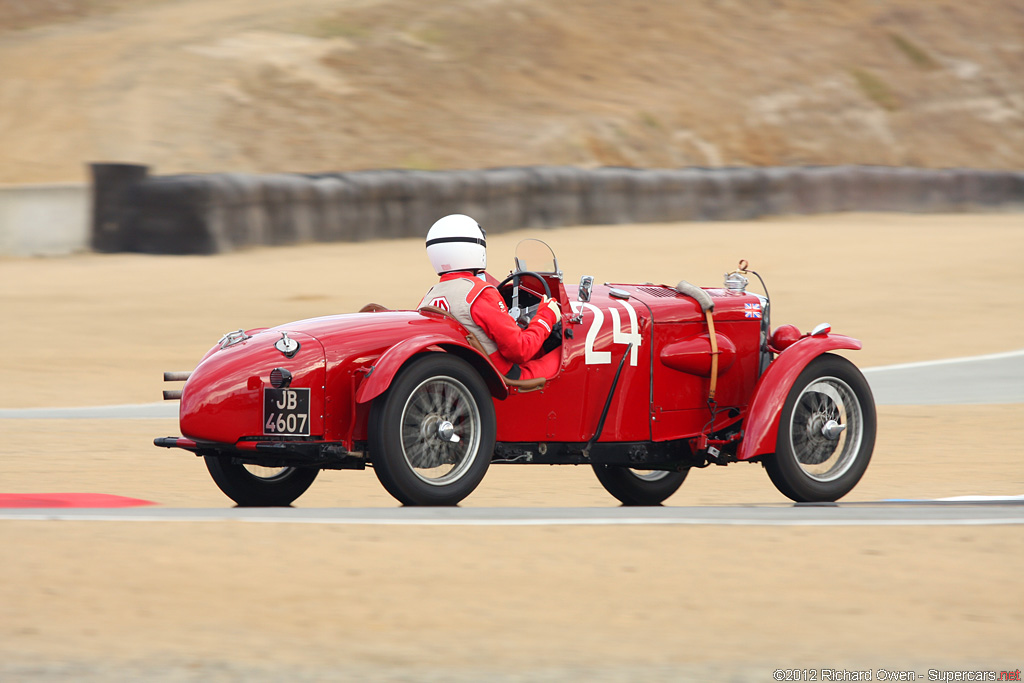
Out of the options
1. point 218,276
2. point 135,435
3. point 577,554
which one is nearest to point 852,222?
point 218,276

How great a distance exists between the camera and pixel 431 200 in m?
23.9

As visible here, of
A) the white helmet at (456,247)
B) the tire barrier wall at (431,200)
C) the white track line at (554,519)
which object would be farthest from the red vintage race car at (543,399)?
the tire barrier wall at (431,200)

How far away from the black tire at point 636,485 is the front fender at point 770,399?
3.40 ft

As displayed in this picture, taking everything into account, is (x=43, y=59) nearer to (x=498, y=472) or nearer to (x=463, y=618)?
(x=498, y=472)

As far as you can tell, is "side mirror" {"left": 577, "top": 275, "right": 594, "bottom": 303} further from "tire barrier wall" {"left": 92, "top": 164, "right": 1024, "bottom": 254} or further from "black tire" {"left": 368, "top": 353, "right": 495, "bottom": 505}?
"tire barrier wall" {"left": 92, "top": 164, "right": 1024, "bottom": 254}

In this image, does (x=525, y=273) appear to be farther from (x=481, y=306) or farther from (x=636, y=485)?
(x=636, y=485)

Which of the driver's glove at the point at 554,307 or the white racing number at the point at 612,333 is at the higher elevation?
the driver's glove at the point at 554,307

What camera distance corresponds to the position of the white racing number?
7.52 metres

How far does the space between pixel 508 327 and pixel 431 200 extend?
55.3 ft

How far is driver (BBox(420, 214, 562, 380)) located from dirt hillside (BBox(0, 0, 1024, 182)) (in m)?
22.2

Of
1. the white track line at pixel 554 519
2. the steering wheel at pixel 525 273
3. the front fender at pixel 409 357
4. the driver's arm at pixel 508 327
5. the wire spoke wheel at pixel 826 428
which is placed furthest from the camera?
the wire spoke wheel at pixel 826 428

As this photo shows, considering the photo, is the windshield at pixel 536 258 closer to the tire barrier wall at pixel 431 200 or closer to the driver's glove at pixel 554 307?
the driver's glove at pixel 554 307

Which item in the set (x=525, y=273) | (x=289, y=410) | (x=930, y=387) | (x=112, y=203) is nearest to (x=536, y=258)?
(x=525, y=273)

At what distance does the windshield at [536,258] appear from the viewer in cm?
771
